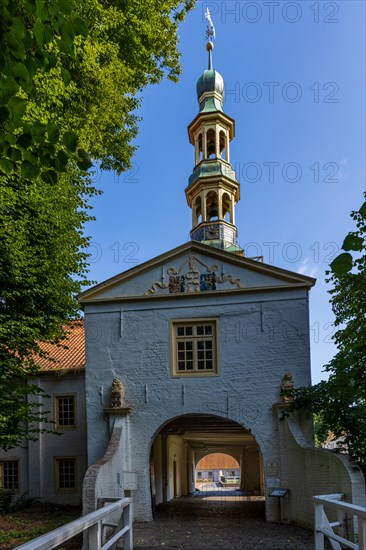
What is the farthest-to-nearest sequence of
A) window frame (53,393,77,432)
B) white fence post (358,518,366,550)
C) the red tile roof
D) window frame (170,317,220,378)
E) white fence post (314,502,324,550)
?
1. the red tile roof
2. window frame (53,393,77,432)
3. window frame (170,317,220,378)
4. white fence post (314,502,324,550)
5. white fence post (358,518,366,550)

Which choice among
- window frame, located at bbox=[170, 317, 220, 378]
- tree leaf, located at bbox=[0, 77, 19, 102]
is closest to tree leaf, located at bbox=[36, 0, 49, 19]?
tree leaf, located at bbox=[0, 77, 19, 102]

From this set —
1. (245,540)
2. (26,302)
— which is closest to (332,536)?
(245,540)

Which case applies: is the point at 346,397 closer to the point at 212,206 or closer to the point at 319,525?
the point at 319,525

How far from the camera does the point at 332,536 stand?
6.16m

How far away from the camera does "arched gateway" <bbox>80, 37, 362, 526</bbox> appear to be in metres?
12.6

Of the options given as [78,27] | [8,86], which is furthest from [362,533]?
[78,27]

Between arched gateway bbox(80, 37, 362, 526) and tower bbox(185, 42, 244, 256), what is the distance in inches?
241

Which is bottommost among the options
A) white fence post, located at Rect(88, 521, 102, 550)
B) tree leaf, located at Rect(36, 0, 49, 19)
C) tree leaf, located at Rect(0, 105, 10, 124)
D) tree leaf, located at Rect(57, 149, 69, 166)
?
white fence post, located at Rect(88, 521, 102, 550)

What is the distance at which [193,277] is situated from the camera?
13609 millimetres

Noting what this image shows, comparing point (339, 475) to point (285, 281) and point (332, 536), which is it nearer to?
point (332, 536)

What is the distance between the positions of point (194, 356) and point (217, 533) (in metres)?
4.17

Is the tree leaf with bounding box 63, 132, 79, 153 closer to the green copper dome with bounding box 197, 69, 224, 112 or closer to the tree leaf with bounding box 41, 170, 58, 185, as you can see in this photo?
the tree leaf with bounding box 41, 170, 58, 185

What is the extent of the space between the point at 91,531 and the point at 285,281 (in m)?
8.77

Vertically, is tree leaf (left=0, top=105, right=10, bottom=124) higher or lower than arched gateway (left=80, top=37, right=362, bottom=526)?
higher
